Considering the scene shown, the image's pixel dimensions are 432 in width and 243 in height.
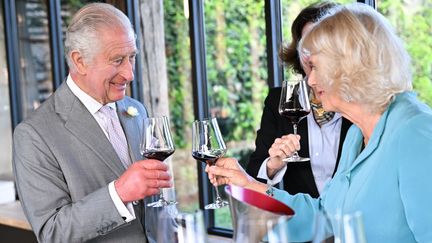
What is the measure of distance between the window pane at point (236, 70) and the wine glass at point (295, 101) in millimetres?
1311

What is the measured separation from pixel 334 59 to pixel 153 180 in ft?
2.09

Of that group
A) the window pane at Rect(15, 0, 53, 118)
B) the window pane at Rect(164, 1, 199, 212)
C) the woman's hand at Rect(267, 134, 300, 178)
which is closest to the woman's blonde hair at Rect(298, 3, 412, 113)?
the woman's hand at Rect(267, 134, 300, 178)

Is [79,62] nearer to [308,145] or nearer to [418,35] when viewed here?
[308,145]

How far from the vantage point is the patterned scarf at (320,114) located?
2246mm

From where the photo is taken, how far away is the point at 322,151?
2.22 metres

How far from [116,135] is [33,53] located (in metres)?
3.00

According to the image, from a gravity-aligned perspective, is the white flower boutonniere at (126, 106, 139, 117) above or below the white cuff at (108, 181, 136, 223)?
above

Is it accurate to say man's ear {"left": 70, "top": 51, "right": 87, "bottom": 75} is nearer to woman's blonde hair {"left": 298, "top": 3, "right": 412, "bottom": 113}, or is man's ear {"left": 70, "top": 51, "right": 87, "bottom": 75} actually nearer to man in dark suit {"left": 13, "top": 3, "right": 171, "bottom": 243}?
man in dark suit {"left": 13, "top": 3, "right": 171, "bottom": 243}

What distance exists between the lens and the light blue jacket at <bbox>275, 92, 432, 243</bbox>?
1.45m

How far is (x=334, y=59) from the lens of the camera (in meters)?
1.64

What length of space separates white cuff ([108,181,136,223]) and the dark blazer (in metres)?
0.52

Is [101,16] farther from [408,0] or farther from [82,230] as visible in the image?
[408,0]

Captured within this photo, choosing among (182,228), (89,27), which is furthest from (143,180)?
(182,228)

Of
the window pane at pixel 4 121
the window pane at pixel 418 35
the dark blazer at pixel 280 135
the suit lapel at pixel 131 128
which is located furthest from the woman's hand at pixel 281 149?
the window pane at pixel 4 121
